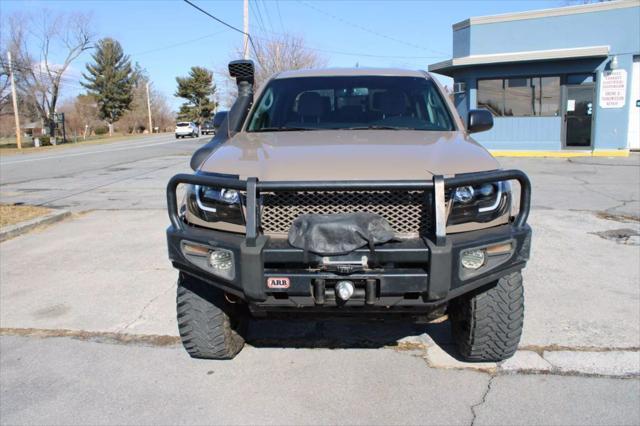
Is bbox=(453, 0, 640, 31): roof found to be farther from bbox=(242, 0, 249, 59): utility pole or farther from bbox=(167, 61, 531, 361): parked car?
bbox=(167, 61, 531, 361): parked car

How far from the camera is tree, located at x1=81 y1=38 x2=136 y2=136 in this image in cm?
8069

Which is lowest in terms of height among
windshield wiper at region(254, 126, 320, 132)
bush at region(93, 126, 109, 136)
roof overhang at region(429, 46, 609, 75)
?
windshield wiper at region(254, 126, 320, 132)

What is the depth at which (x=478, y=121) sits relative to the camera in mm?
4355

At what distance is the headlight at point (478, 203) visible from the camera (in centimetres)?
301

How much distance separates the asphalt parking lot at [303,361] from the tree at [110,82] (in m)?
80.4

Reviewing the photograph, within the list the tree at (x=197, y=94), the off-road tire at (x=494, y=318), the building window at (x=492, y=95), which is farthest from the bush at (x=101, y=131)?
the off-road tire at (x=494, y=318)

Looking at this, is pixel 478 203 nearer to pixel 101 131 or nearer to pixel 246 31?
pixel 246 31

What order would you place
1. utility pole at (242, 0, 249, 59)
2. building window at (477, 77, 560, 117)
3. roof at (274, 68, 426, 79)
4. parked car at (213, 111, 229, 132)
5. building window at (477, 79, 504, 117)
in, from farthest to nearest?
utility pole at (242, 0, 249, 59) < building window at (477, 79, 504, 117) < building window at (477, 77, 560, 117) < roof at (274, 68, 426, 79) < parked car at (213, 111, 229, 132)

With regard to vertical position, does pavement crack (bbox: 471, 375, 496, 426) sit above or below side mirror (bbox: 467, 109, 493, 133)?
below

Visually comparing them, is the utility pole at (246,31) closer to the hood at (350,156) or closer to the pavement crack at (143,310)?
the pavement crack at (143,310)

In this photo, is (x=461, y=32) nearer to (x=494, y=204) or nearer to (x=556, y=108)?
(x=556, y=108)

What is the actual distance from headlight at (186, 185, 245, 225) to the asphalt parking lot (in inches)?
42.6

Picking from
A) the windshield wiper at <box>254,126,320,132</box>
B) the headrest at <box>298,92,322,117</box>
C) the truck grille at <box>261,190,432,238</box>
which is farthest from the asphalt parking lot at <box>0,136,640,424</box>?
the headrest at <box>298,92,322,117</box>

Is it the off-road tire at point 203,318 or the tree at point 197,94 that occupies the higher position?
the tree at point 197,94
